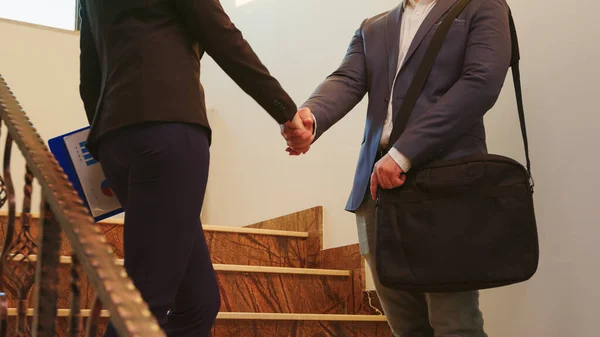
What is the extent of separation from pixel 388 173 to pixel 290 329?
1069 mm

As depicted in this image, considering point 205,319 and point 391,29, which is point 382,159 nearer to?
point 391,29

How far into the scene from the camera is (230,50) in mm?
1416

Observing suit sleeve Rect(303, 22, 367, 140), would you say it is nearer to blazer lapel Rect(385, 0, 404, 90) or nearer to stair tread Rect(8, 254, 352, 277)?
blazer lapel Rect(385, 0, 404, 90)

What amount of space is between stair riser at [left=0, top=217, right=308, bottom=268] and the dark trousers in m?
1.58

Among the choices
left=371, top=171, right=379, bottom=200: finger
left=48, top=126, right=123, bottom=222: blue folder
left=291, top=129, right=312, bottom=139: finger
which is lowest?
left=371, top=171, right=379, bottom=200: finger

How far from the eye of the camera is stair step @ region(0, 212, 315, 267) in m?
2.83

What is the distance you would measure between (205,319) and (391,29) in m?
0.95

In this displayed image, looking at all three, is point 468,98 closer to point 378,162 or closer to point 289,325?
point 378,162

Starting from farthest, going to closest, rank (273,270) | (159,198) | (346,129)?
(346,129), (273,270), (159,198)

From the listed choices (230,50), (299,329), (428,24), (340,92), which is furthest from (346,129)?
(230,50)

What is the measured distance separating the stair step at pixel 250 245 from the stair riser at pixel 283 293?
1.02 feet

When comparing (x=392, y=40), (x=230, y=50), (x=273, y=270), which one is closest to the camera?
(x=230, y=50)

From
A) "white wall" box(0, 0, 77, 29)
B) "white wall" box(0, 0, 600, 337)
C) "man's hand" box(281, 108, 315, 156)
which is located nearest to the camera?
"man's hand" box(281, 108, 315, 156)

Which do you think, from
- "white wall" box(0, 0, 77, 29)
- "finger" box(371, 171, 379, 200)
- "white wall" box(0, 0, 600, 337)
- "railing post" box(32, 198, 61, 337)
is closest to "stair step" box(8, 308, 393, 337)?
"white wall" box(0, 0, 600, 337)
